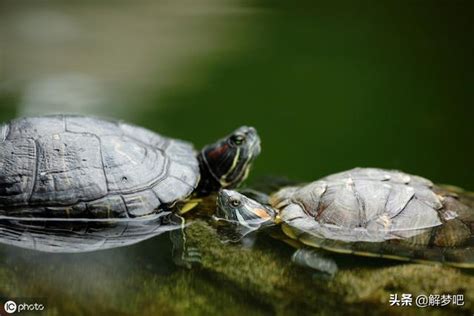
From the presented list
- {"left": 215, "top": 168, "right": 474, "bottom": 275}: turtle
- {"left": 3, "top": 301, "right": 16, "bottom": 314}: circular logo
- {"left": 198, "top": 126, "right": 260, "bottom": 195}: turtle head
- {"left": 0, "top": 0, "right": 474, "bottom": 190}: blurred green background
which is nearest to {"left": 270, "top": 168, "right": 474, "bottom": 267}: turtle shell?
{"left": 215, "top": 168, "right": 474, "bottom": 275}: turtle

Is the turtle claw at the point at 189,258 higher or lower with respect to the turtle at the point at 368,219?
lower

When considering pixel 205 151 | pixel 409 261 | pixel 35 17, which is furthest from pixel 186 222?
pixel 35 17

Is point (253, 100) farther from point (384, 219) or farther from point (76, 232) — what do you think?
point (76, 232)

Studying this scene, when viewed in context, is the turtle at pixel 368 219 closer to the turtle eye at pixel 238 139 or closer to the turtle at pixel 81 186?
the turtle at pixel 81 186

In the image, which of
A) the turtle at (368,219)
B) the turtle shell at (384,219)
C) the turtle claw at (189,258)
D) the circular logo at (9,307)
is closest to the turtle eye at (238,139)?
the turtle at (368,219)

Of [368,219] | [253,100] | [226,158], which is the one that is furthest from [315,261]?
[253,100]

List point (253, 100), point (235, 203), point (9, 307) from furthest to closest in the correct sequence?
1. point (253, 100)
2. point (235, 203)
3. point (9, 307)
